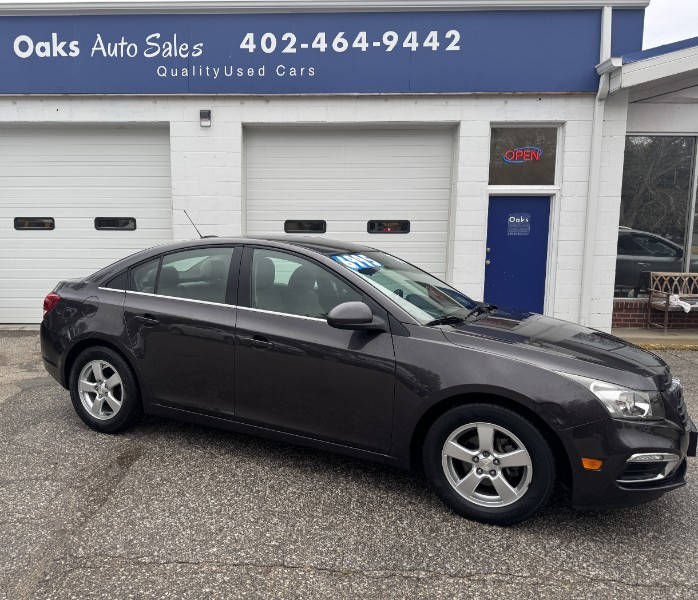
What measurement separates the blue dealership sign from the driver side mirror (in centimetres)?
553

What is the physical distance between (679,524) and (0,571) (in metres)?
3.46

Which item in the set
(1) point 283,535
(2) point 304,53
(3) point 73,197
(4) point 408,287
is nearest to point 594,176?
(2) point 304,53

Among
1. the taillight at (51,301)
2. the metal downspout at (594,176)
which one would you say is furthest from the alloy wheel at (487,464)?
the metal downspout at (594,176)

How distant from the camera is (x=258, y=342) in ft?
11.9

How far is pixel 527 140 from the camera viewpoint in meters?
8.16

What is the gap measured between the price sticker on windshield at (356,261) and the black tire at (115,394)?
68.4 inches

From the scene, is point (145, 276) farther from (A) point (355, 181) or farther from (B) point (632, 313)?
(B) point (632, 313)

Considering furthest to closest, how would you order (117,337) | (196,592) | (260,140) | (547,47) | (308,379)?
(260,140), (547,47), (117,337), (308,379), (196,592)

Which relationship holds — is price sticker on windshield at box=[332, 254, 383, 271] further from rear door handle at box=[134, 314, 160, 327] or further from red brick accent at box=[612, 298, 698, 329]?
red brick accent at box=[612, 298, 698, 329]

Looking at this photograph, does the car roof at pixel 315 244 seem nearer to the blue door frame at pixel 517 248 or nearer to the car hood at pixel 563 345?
the car hood at pixel 563 345

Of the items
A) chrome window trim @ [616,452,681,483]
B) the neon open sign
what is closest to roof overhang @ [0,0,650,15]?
the neon open sign

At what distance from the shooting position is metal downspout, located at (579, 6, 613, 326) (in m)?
7.71

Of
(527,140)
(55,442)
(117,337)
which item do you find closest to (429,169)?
(527,140)

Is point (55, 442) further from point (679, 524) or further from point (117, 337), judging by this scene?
point (679, 524)
